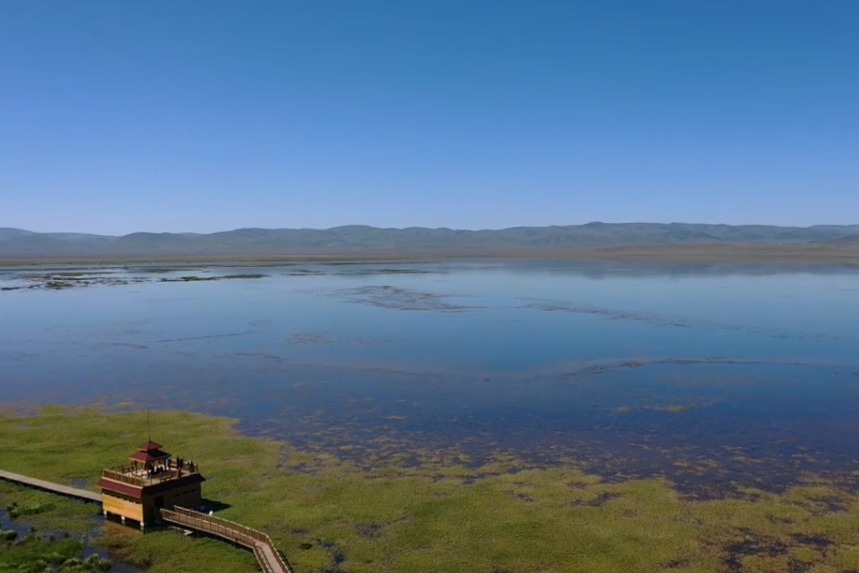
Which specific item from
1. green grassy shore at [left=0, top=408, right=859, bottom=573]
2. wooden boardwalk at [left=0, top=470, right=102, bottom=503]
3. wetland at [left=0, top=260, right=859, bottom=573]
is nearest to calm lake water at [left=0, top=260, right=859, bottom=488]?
wetland at [left=0, top=260, right=859, bottom=573]

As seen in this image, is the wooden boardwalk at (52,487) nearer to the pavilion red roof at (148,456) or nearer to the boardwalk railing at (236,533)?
the pavilion red roof at (148,456)

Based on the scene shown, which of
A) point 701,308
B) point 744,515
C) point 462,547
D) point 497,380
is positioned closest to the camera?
Result: point 462,547

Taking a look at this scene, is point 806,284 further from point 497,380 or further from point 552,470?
point 552,470

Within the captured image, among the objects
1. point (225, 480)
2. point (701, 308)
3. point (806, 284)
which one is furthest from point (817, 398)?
point (806, 284)

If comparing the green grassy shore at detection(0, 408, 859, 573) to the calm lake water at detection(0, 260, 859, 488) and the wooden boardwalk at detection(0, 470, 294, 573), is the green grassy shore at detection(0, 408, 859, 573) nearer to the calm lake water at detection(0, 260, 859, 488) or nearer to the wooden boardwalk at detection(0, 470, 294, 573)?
the wooden boardwalk at detection(0, 470, 294, 573)

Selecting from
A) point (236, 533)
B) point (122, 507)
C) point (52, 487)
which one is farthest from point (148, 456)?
point (236, 533)

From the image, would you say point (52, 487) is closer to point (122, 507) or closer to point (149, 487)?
point (122, 507)
